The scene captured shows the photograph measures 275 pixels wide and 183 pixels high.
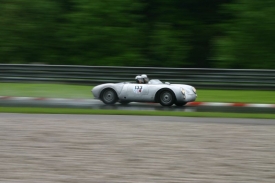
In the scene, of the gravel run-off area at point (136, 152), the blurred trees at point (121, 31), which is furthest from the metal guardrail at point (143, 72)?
the gravel run-off area at point (136, 152)

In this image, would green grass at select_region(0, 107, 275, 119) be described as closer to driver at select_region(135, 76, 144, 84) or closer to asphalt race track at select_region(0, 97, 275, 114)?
asphalt race track at select_region(0, 97, 275, 114)

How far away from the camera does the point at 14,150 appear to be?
742 cm

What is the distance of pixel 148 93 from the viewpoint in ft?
46.6

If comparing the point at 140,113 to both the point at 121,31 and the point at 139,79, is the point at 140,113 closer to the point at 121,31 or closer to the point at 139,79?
the point at 139,79

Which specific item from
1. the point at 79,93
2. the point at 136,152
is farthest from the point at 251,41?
the point at 136,152

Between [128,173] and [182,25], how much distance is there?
732 inches

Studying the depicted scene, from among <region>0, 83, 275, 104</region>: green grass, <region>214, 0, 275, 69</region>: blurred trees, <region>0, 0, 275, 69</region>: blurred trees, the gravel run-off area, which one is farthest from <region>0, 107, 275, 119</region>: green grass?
<region>0, 0, 275, 69</region>: blurred trees

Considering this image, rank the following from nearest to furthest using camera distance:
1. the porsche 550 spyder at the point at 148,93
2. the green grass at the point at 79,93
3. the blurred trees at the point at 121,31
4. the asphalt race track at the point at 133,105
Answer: the asphalt race track at the point at 133,105, the porsche 550 spyder at the point at 148,93, the green grass at the point at 79,93, the blurred trees at the point at 121,31

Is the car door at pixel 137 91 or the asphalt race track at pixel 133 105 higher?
the car door at pixel 137 91

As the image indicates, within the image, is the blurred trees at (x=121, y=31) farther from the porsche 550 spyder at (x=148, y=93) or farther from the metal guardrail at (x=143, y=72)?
the porsche 550 spyder at (x=148, y=93)

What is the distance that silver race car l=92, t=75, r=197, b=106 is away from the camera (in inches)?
546

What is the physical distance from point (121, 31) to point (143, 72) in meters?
6.25

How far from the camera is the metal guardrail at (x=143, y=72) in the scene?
16.8 metres

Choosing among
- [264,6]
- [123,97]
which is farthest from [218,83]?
[264,6]
